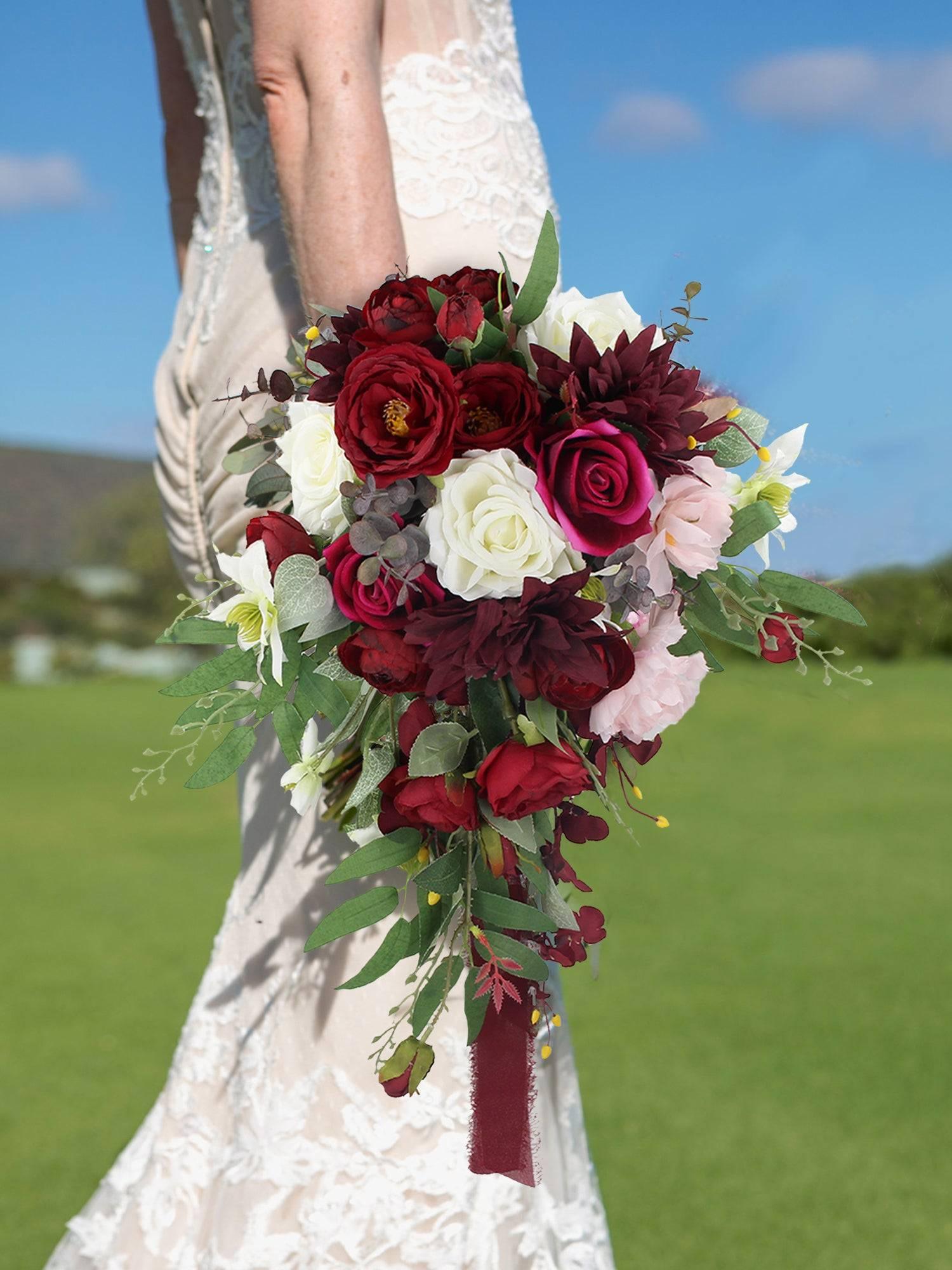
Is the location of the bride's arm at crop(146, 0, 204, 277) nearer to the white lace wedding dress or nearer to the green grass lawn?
the white lace wedding dress

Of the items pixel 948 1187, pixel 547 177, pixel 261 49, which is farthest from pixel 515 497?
pixel 948 1187

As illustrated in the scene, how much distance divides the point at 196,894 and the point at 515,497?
4963 millimetres

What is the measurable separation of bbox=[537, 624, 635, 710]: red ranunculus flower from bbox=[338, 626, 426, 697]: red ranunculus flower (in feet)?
0.42

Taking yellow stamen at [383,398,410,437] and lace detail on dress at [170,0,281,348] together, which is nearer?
yellow stamen at [383,398,410,437]

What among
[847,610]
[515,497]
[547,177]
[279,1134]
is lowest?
[279,1134]

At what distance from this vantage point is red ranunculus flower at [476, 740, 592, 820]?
1200mm

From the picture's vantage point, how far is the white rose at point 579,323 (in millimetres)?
1284

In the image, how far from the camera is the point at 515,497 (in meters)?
1.18

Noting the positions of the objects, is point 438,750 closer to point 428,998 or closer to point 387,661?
point 387,661

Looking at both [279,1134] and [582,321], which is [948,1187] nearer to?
[279,1134]

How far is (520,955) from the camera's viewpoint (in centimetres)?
129

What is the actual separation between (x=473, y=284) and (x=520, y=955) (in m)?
0.72

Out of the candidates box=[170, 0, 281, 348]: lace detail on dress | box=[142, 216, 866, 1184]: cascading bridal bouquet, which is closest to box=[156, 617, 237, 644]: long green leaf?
box=[142, 216, 866, 1184]: cascading bridal bouquet

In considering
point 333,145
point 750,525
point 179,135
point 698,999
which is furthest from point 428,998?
point 698,999
